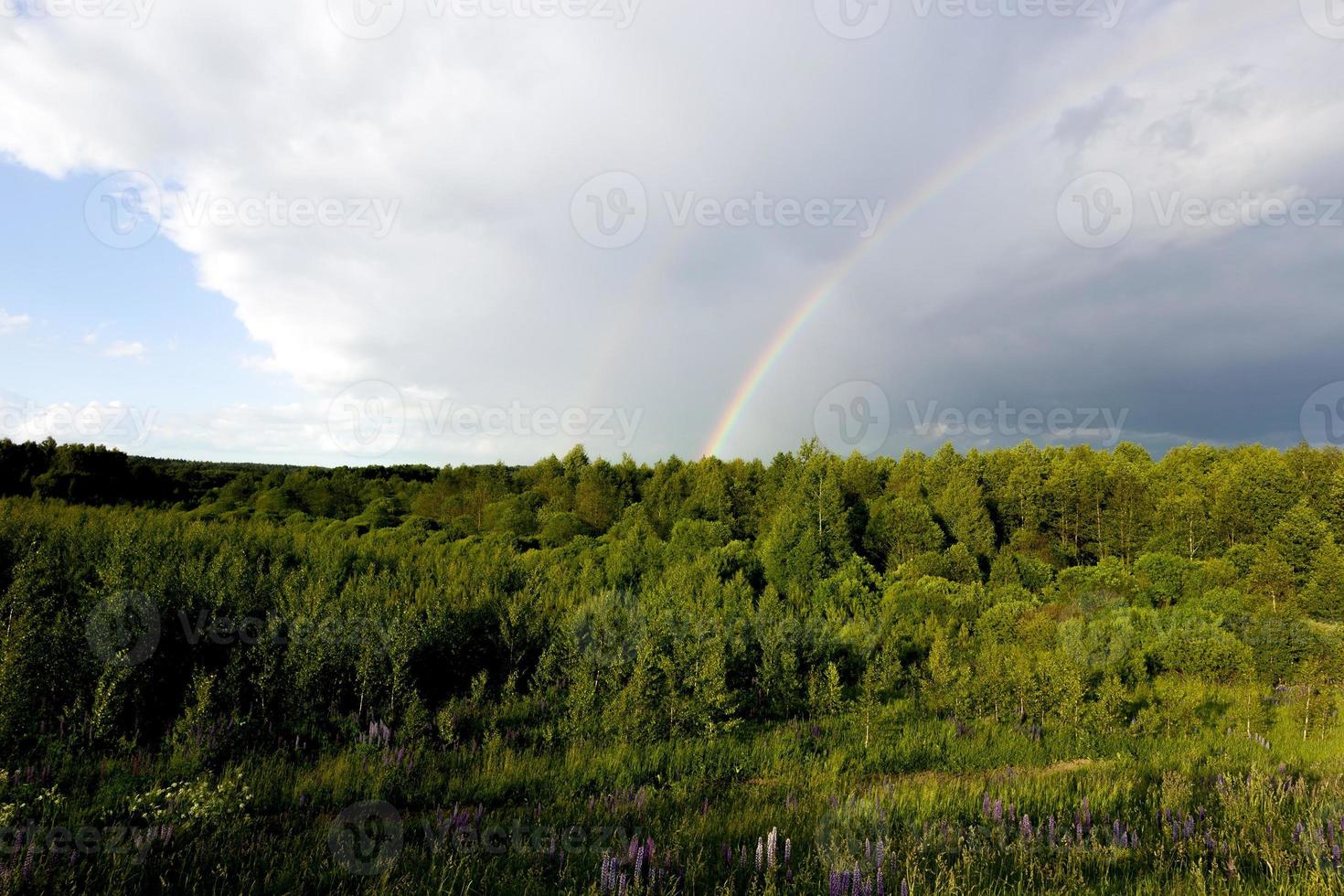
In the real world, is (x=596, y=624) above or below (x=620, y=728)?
above

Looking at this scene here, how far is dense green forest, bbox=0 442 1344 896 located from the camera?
452 centimetres

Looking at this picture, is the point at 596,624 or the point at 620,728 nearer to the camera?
A: the point at 620,728

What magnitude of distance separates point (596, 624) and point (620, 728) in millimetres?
4032

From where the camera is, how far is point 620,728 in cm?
977

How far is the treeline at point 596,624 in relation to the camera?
9.38m

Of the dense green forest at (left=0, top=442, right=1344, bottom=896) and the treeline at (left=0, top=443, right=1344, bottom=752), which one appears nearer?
the dense green forest at (left=0, top=442, right=1344, bottom=896)

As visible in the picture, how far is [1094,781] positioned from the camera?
7.54 meters

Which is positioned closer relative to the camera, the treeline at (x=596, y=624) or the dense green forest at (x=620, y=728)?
the dense green forest at (x=620, y=728)

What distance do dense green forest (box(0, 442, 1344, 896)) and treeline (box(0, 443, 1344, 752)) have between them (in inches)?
4.3

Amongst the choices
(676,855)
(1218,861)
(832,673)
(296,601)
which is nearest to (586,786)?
(676,855)

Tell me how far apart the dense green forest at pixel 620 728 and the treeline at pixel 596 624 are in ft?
0.36

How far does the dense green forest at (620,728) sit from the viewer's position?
452cm

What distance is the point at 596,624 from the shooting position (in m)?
13.6

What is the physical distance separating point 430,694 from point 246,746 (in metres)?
4.13
